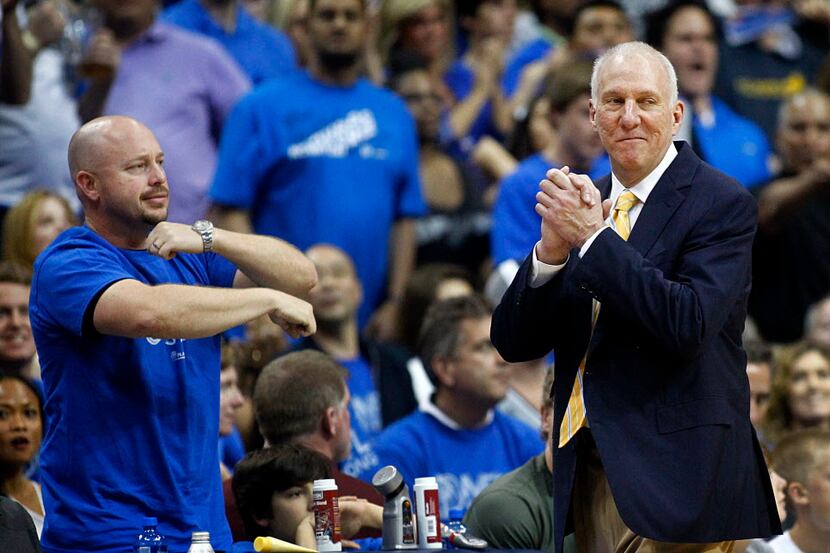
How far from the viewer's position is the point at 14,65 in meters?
7.96

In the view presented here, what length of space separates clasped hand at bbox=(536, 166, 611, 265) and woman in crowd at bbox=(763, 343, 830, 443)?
4.01 meters

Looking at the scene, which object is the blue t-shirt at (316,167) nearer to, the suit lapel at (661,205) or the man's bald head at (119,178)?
the man's bald head at (119,178)

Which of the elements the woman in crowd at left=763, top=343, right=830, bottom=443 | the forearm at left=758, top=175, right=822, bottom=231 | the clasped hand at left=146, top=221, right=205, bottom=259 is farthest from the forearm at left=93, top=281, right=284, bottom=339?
the forearm at left=758, top=175, right=822, bottom=231

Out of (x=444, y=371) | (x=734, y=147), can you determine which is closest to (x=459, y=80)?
(x=734, y=147)

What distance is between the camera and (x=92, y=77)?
8.19 metres

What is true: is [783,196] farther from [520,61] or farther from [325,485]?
[325,485]

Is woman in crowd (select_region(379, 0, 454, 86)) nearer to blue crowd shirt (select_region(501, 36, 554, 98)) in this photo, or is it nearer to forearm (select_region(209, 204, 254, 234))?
Answer: blue crowd shirt (select_region(501, 36, 554, 98))

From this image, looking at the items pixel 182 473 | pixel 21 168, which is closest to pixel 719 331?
pixel 182 473

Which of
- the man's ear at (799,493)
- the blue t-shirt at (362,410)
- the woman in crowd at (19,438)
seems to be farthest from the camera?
the blue t-shirt at (362,410)

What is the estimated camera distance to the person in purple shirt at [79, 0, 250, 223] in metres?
8.35

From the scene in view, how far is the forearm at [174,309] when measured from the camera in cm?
442

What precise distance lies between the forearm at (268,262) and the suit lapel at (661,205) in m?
1.16

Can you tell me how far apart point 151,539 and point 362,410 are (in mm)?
3137

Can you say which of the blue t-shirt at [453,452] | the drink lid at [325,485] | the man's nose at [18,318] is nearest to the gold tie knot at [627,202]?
the drink lid at [325,485]
